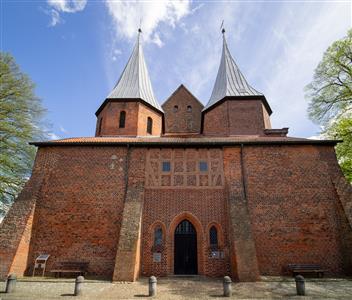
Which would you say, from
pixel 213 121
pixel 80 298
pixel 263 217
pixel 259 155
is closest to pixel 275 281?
pixel 263 217

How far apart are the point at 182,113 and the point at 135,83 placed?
5.31 m

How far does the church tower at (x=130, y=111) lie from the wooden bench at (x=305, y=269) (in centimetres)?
1291

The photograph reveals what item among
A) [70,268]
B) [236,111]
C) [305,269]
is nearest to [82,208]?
[70,268]

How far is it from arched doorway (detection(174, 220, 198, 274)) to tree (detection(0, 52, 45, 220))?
1124 centimetres

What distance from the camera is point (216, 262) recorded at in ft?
39.3

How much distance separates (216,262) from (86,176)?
325 inches

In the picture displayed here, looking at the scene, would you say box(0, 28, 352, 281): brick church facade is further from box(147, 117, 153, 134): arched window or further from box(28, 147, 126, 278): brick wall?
box(147, 117, 153, 134): arched window

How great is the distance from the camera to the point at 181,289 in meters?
9.11

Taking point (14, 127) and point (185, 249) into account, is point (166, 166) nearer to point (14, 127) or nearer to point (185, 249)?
point (185, 249)

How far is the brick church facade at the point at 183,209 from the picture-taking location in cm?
1153

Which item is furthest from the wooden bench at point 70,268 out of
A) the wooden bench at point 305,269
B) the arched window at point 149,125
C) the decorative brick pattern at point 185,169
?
the arched window at point 149,125

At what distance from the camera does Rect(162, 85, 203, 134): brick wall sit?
75.3 ft

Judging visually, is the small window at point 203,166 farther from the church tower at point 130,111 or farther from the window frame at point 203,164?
the church tower at point 130,111

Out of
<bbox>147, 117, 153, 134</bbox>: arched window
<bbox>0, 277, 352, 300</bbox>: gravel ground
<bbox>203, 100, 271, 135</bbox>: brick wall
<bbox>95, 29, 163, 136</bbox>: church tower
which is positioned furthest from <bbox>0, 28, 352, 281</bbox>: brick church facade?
<bbox>147, 117, 153, 134</bbox>: arched window
